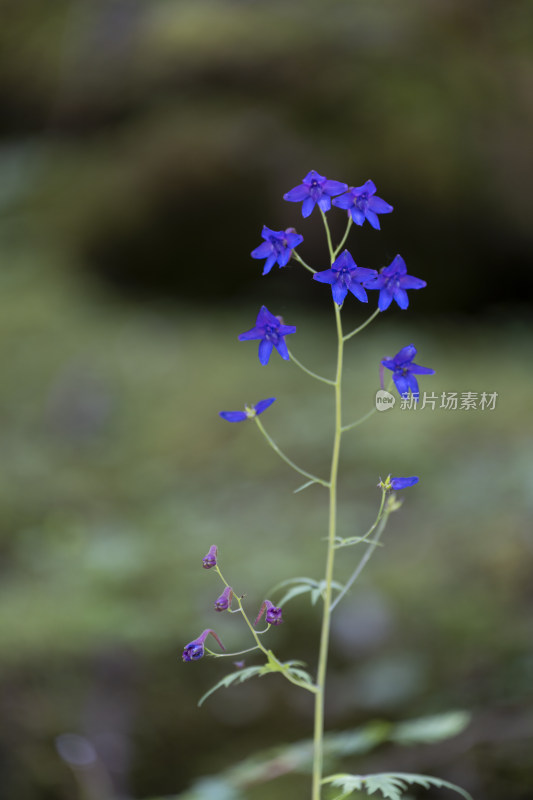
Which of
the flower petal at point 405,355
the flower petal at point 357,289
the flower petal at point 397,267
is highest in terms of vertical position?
the flower petal at point 397,267

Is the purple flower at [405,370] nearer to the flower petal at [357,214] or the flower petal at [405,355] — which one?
the flower petal at [405,355]

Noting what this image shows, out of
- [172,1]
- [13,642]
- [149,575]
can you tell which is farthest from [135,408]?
[172,1]

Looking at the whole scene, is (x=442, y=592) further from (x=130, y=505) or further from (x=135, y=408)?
(x=135, y=408)

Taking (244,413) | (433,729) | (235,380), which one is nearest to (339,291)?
(244,413)

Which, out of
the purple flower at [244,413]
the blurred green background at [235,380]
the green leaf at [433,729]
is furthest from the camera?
the blurred green background at [235,380]

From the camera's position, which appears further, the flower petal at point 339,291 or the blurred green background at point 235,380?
the blurred green background at point 235,380

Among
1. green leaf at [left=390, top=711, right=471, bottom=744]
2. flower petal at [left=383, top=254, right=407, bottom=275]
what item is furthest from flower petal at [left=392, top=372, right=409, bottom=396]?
green leaf at [left=390, top=711, right=471, bottom=744]

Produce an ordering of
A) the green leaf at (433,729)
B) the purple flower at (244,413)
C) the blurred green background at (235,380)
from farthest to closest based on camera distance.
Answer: the blurred green background at (235,380) → the green leaf at (433,729) → the purple flower at (244,413)

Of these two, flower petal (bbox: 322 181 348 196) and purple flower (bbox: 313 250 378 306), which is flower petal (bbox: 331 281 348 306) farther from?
flower petal (bbox: 322 181 348 196)

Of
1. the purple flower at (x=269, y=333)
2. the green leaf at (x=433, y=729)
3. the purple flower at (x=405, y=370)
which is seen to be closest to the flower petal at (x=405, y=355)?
the purple flower at (x=405, y=370)
